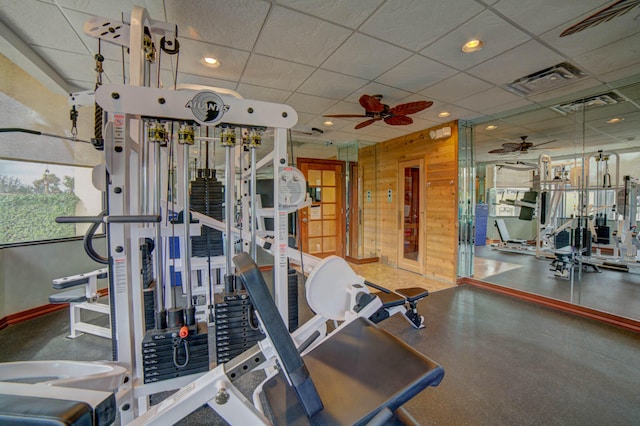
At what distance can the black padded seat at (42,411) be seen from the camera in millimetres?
770

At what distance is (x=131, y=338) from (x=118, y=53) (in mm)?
2346

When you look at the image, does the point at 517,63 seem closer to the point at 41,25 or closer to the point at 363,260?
the point at 41,25

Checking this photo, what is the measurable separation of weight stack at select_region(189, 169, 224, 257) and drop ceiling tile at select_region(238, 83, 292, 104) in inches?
41.7

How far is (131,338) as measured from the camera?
4.49 feet

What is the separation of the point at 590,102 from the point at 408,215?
117 inches

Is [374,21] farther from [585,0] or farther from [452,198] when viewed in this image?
[452,198]

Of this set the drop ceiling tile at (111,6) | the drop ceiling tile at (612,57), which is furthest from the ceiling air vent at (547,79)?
the drop ceiling tile at (111,6)

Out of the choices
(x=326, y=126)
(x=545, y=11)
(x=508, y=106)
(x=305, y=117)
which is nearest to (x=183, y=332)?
(x=545, y=11)

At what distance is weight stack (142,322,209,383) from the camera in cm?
134

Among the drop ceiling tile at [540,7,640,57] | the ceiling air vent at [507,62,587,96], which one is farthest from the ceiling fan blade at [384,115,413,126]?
the drop ceiling tile at [540,7,640,57]

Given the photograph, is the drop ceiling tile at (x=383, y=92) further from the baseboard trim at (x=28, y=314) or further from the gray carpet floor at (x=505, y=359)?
the baseboard trim at (x=28, y=314)

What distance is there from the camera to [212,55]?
2.31 metres

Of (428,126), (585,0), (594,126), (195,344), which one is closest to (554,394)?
(195,344)

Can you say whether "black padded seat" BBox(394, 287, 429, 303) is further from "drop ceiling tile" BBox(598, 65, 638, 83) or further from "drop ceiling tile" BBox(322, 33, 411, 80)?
→ "drop ceiling tile" BBox(598, 65, 638, 83)
